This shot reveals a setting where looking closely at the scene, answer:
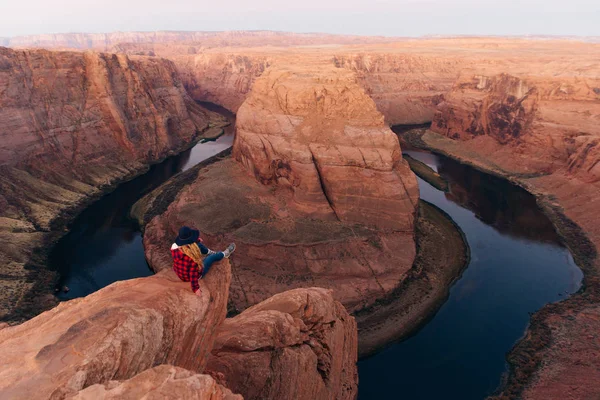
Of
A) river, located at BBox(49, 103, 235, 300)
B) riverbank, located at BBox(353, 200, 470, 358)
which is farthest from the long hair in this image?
river, located at BBox(49, 103, 235, 300)

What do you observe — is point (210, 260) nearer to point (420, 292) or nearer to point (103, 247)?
point (420, 292)

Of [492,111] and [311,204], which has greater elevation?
[492,111]

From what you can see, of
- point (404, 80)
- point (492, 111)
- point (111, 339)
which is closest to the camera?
point (111, 339)

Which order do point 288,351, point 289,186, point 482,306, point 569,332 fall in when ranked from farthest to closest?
point 289,186, point 482,306, point 569,332, point 288,351

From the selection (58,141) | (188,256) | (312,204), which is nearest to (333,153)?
(312,204)

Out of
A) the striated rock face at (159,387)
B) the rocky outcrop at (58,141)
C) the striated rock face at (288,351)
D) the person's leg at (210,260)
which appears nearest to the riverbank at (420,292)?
the striated rock face at (288,351)

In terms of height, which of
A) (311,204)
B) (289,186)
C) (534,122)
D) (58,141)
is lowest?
(58,141)

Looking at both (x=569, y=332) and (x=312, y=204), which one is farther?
(x=312, y=204)

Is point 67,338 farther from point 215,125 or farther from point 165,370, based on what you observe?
point 215,125
